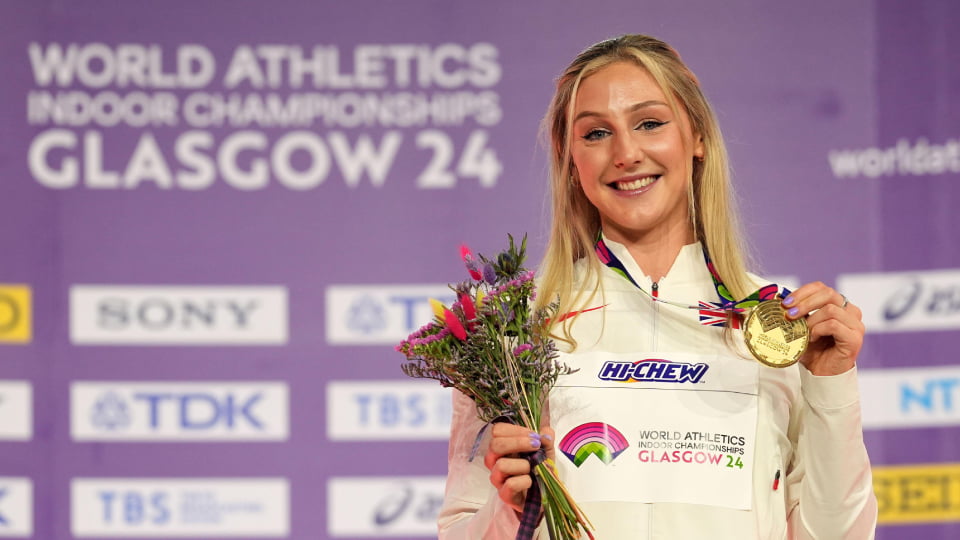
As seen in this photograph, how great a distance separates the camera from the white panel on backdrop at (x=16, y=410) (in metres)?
3.64

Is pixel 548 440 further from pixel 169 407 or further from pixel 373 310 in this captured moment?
pixel 169 407

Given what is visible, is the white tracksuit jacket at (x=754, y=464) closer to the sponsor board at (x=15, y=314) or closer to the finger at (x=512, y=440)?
the finger at (x=512, y=440)

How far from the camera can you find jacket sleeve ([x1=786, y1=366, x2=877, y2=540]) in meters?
1.42

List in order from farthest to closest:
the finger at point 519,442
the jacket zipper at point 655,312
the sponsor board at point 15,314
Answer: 1. the sponsor board at point 15,314
2. the jacket zipper at point 655,312
3. the finger at point 519,442

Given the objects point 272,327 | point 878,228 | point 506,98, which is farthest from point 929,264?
point 272,327

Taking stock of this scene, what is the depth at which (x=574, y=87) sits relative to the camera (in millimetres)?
1646

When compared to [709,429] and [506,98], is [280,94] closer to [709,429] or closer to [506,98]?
[506,98]

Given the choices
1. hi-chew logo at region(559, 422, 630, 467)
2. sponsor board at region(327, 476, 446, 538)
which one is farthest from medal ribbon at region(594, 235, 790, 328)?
sponsor board at region(327, 476, 446, 538)

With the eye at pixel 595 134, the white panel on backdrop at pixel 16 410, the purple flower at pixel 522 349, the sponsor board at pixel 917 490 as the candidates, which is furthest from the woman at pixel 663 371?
the white panel on backdrop at pixel 16 410

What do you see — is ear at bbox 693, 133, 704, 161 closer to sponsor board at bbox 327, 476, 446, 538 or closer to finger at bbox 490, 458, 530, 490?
finger at bbox 490, 458, 530, 490

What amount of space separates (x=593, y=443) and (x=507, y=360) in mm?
221

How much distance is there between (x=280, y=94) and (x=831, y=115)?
2.03m

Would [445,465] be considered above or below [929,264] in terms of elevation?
below

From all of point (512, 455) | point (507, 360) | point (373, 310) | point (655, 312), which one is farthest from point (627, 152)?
point (373, 310)
